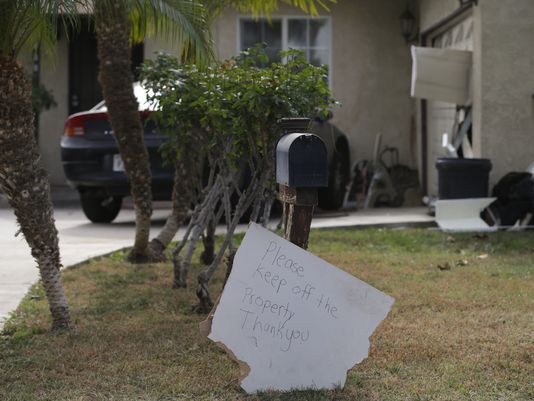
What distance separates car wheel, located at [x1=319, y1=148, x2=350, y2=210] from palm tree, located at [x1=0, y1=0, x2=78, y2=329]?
7247 mm

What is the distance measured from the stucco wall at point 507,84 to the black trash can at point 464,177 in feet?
1.59

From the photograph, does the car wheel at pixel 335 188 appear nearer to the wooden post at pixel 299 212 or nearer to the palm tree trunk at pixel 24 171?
the palm tree trunk at pixel 24 171

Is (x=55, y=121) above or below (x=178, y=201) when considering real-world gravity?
above

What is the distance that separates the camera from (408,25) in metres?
14.8

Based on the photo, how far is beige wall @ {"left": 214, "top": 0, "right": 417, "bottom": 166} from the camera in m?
15.2

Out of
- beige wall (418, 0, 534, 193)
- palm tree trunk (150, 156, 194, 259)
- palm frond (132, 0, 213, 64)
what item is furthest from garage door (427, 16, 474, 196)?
palm frond (132, 0, 213, 64)

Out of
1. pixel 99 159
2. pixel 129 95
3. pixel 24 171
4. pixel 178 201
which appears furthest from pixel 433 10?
pixel 24 171

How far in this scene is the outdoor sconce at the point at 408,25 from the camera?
1484 centimetres

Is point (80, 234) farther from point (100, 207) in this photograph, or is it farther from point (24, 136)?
point (24, 136)

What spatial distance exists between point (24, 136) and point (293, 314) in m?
2.06

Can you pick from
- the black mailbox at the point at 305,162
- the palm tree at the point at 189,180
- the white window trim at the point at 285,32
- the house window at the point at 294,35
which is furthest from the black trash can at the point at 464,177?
the black mailbox at the point at 305,162

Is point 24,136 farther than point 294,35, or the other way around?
point 294,35

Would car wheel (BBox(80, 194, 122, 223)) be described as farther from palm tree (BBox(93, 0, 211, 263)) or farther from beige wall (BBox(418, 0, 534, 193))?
beige wall (BBox(418, 0, 534, 193))

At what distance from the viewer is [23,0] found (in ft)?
18.5
